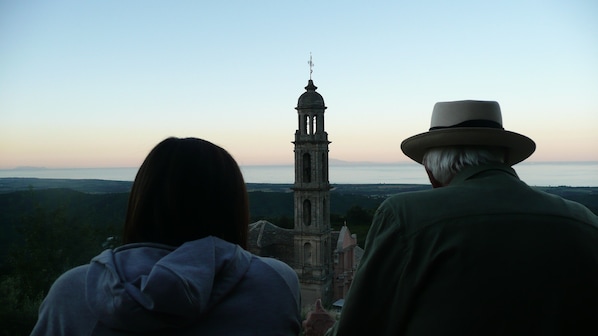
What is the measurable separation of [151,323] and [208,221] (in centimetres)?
38

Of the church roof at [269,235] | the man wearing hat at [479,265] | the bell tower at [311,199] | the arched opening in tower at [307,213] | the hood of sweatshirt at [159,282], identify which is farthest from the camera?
the church roof at [269,235]

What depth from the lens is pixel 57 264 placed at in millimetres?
13930

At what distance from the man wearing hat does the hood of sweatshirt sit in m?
0.52

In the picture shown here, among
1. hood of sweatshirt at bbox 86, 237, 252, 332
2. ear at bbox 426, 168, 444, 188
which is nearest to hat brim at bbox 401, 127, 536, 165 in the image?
ear at bbox 426, 168, 444, 188

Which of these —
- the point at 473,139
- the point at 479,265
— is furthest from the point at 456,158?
the point at 479,265

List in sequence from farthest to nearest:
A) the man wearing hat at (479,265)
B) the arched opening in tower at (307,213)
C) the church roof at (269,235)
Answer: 1. the church roof at (269,235)
2. the arched opening in tower at (307,213)
3. the man wearing hat at (479,265)

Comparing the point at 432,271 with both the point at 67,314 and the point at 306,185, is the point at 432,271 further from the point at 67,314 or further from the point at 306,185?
the point at 306,185

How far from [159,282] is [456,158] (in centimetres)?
126

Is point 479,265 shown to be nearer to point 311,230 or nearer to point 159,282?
point 159,282

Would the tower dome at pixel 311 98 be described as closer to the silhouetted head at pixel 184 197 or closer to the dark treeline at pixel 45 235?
the dark treeline at pixel 45 235

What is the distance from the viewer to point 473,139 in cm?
199

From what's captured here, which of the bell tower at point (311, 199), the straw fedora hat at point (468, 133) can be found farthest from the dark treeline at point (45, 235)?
the straw fedora hat at point (468, 133)

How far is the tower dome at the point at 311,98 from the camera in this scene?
21.9m

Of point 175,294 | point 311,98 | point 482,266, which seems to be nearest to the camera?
point 175,294
